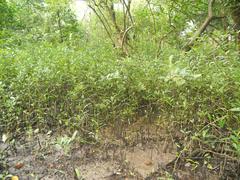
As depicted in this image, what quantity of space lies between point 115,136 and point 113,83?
0.42 m

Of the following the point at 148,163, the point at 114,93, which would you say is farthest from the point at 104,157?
the point at 114,93

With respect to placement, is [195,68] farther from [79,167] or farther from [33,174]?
[33,174]

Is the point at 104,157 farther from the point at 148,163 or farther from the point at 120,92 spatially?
the point at 120,92

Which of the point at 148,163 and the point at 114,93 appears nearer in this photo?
the point at 148,163

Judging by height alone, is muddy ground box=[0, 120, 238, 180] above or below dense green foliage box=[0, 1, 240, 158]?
below

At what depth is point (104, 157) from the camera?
156cm

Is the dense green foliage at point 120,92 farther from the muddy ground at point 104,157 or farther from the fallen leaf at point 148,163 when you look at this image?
the fallen leaf at point 148,163

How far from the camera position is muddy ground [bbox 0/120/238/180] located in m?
1.40

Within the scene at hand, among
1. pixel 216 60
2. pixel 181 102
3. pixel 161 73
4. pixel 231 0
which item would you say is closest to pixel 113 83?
pixel 161 73

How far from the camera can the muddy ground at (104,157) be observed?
140cm

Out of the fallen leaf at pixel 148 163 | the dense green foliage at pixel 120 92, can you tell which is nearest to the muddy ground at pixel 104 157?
the fallen leaf at pixel 148 163

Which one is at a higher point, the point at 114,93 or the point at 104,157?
the point at 114,93

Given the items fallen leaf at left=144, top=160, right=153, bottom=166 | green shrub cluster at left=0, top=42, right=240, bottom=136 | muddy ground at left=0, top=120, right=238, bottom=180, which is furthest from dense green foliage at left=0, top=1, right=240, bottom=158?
fallen leaf at left=144, top=160, right=153, bottom=166

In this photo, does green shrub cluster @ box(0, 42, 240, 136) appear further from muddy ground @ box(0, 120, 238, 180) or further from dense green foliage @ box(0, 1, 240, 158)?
muddy ground @ box(0, 120, 238, 180)
